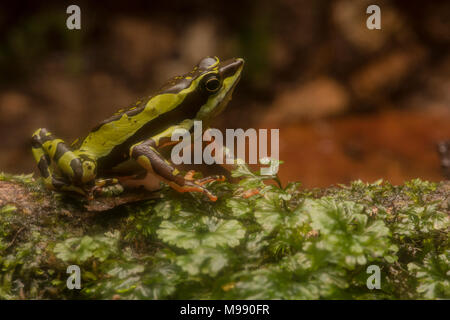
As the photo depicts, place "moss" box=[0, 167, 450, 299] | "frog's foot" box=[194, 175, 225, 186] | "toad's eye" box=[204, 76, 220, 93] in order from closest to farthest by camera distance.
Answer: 1. "moss" box=[0, 167, 450, 299]
2. "frog's foot" box=[194, 175, 225, 186]
3. "toad's eye" box=[204, 76, 220, 93]

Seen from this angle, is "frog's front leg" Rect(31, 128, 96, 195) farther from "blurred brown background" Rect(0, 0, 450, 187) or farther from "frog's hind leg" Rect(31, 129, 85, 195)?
"blurred brown background" Rect(0, 0, 450, 187)

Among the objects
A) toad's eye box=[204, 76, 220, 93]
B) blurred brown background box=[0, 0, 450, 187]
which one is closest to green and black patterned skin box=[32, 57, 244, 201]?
toad's eye box=[204, 76, 220, 93]

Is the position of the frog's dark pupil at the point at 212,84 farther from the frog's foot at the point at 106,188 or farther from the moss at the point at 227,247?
the frog's foot at the point at 106,188

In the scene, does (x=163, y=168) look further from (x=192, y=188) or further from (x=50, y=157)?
(x=50, y=157)

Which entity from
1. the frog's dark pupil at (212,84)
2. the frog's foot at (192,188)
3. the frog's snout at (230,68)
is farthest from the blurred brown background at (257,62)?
the frog's foot at (192,188)

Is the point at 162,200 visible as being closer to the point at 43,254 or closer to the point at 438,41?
the point at 43,254

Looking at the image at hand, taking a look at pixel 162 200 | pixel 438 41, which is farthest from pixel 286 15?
pixel 162 200
